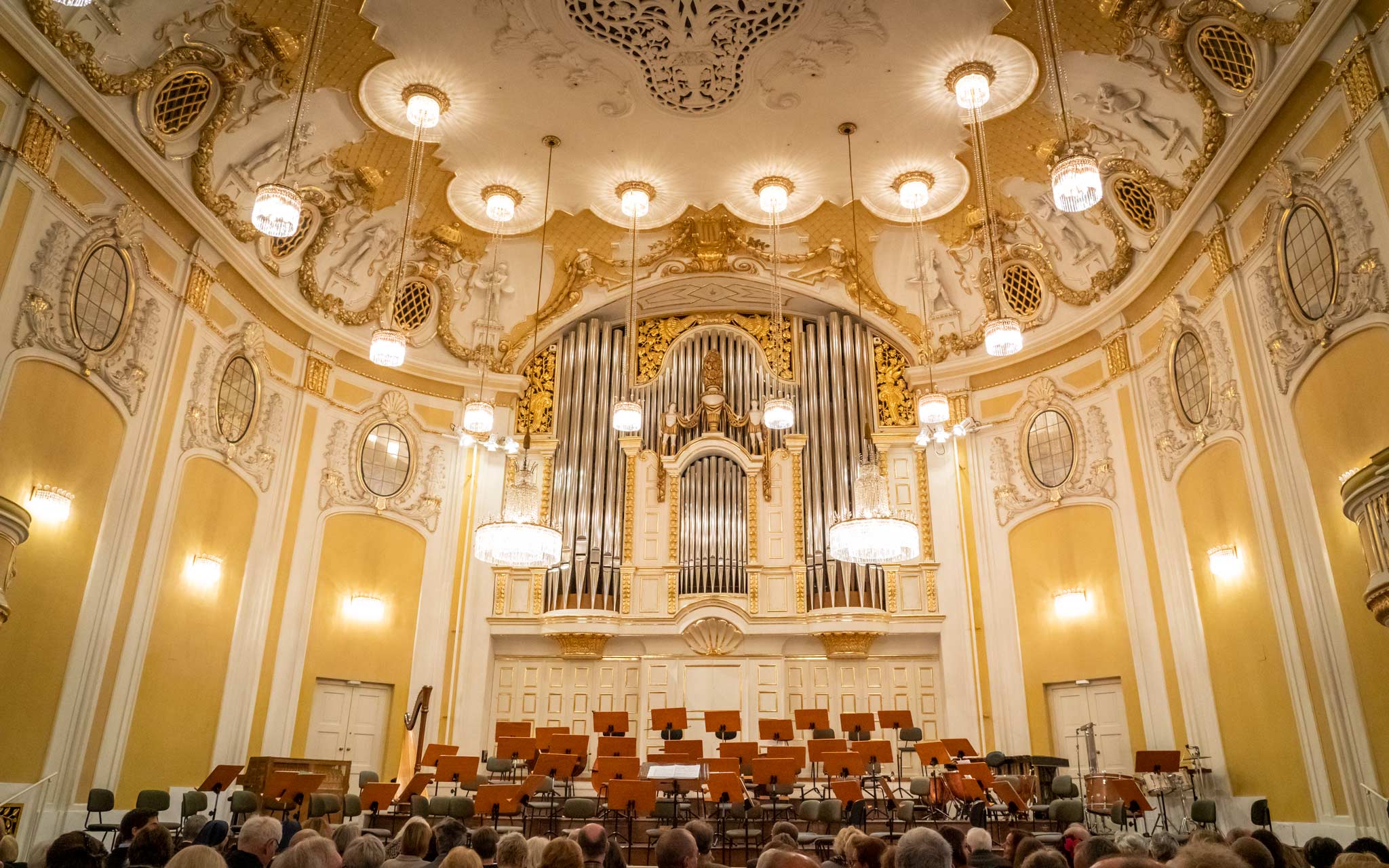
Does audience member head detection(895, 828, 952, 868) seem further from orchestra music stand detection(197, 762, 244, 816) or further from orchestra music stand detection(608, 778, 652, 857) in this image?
orchestra music stand detection(197, 762, 244, 816)

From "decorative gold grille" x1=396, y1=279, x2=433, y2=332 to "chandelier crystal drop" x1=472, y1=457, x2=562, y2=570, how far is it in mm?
4561

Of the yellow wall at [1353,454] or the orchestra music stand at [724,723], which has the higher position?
the yellow wall at [1353,454]

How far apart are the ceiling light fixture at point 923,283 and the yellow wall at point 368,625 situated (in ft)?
24.6

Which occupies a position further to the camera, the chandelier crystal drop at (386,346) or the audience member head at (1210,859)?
the chandelier crystal drop at (386,346)

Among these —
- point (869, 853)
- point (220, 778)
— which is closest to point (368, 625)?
point (220, 778)

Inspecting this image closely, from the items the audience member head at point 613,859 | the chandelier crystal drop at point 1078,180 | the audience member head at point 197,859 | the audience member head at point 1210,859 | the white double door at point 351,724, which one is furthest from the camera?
the white double door at point 351,724

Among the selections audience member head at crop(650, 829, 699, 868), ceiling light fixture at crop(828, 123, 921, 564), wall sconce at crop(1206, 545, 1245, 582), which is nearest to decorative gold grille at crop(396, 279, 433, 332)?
ceiling light fixture at crop(828, 123, 921, 564)

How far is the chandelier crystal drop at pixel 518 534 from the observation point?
34.3 feet

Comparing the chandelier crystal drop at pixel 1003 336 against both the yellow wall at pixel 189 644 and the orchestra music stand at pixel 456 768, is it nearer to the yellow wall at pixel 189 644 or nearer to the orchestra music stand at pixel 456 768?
the orchestra music stand at pixel 456 768

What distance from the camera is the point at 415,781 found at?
9406 mm

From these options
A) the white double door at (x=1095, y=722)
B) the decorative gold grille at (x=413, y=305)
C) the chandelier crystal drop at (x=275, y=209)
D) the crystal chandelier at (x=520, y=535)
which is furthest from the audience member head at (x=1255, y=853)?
the decorative gold grille at (x=413, y=305)

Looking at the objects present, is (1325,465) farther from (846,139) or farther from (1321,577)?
(846,139)

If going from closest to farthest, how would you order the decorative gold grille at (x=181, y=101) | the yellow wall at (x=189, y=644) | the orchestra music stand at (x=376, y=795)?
the orchestra music stand at (x=376, y=795) → the decorative gold grille at (x=181, y=101) → the yellow wall at (x=189, y=644)

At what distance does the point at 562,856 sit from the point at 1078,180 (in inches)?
260
